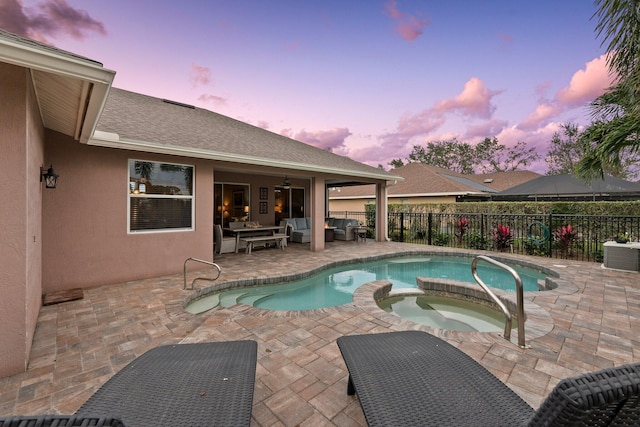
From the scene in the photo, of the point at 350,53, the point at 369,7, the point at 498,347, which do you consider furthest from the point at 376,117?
the point at 498,347

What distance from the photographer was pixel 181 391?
1.70 meters

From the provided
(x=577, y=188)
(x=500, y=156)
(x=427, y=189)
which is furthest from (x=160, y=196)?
(x=500, y=156)

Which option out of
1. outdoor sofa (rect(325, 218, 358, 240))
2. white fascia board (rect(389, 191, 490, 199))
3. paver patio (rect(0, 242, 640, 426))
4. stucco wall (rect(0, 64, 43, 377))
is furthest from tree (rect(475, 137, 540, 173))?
stucco wall (rect(0, 64, 43, 377))

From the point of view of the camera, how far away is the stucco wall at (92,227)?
507 cm

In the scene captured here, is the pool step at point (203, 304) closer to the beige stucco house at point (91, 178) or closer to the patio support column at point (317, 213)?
the beige stucco house at point (91, 178)

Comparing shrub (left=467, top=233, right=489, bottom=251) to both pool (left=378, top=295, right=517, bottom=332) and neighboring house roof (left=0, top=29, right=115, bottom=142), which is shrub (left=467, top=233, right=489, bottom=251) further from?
neighboring house roof (left=0, top=29, right=115, bottom=142)

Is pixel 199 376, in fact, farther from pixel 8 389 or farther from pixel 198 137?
pixel 198 137

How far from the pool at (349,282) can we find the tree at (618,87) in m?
3.26

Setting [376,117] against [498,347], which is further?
[376,117]

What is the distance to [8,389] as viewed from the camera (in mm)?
2414

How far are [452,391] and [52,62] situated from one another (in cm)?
408

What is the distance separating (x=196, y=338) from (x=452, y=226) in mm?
11158

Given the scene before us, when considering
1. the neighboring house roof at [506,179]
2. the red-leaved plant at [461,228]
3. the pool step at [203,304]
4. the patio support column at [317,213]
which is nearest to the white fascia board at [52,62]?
the pool step at [203,304]

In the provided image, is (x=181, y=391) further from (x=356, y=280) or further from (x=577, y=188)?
(x=577, y=188)
